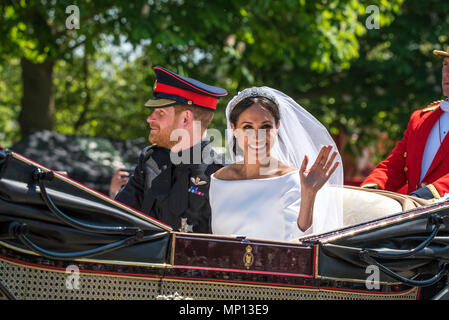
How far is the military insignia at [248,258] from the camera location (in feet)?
7.95

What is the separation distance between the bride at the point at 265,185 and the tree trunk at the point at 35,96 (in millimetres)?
7381

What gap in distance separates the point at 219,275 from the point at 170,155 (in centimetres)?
100

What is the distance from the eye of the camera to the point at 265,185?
116 inches

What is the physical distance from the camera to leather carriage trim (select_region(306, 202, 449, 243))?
2.57 meters

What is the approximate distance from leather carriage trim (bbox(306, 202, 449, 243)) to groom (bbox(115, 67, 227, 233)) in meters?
0.80

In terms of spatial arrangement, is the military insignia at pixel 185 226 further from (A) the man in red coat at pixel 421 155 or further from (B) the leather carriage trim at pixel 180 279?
(A) the man in red coat at pixel 421 155

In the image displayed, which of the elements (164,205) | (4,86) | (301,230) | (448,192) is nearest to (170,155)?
(164,205)

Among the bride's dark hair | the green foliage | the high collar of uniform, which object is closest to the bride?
the bride's dark hair

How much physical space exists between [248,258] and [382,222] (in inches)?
25.9

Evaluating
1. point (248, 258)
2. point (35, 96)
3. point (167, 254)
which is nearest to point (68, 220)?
point (167, 254)

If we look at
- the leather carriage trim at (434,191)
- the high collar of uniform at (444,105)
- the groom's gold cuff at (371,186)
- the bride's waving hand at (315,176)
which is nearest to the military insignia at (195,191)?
the bride's waving hand at (315,176)

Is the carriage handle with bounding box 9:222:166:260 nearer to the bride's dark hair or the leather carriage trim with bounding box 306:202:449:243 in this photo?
the leather carriage trim with bounding box 306:202:449:243

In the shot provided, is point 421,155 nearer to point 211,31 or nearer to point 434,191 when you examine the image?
point 434,191

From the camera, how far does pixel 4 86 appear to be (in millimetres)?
16969
